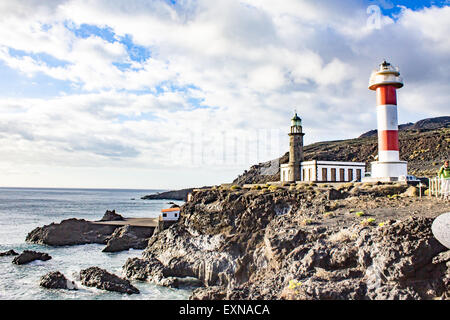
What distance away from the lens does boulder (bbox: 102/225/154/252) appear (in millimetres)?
37375

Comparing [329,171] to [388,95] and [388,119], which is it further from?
[388,95]

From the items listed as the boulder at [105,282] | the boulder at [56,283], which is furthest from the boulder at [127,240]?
the boulder at [56,283]

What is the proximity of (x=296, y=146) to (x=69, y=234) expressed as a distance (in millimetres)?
29772

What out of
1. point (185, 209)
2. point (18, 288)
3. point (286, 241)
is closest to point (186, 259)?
point (185, 209)

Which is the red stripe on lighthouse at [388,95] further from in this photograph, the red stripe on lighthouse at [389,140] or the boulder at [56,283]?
the boulder at [56,283]

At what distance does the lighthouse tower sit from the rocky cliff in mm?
3286

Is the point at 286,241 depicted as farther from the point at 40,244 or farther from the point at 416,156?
the point at 416,156

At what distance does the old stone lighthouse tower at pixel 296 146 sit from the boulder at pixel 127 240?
19.1 meters

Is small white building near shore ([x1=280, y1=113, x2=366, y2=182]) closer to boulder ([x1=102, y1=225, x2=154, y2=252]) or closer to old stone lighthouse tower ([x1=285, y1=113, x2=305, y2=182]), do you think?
old stone lighthouse tower ([x1=285, y1=113, x2=305, y2=182])

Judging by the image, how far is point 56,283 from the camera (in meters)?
22.9

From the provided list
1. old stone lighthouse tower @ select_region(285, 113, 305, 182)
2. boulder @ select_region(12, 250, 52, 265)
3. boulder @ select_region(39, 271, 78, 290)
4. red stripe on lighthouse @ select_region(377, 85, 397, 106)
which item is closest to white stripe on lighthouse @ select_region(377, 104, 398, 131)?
red stripe on lighthouse @ select_region(377, 85, 397, 106)

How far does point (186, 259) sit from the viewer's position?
83.3ft

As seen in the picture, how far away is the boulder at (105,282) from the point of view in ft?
70.9
